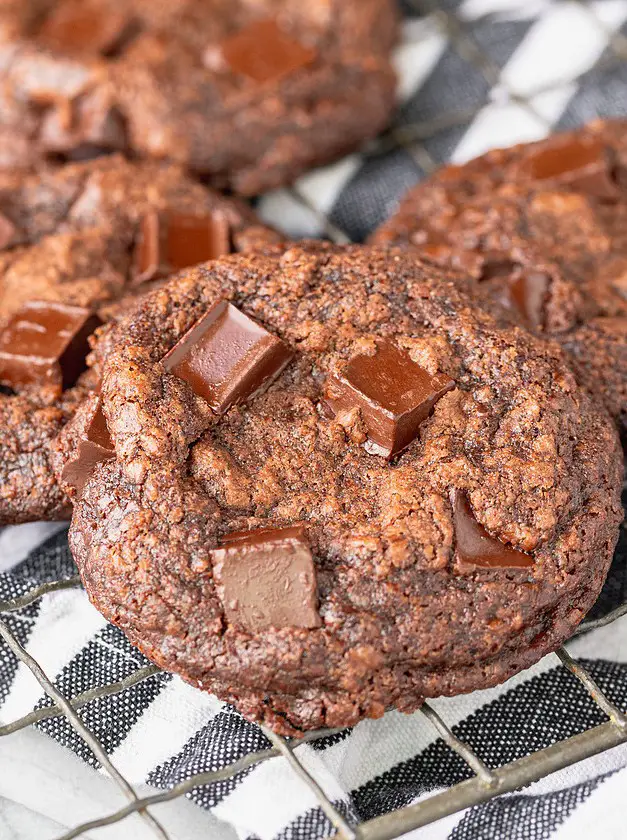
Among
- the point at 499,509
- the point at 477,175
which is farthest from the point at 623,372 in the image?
the point at 477,175

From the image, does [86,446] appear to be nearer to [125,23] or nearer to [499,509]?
[499,509]

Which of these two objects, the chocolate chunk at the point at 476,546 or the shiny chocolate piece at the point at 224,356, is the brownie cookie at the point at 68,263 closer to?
the shiny chocolate piece at the point at 224,356

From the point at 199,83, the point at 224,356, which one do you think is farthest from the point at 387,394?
the point at 199,83

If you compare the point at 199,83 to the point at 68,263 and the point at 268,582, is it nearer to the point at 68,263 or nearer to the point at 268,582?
the point at 68,263

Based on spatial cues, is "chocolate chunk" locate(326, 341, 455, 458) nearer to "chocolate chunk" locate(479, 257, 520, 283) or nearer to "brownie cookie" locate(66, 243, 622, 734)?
"brownie cookie" locate(66, 243, 622, 734)

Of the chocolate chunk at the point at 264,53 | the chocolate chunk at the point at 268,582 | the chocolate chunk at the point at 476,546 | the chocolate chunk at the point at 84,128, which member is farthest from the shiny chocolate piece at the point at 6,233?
the chocolate chunk at the point at 476,546
